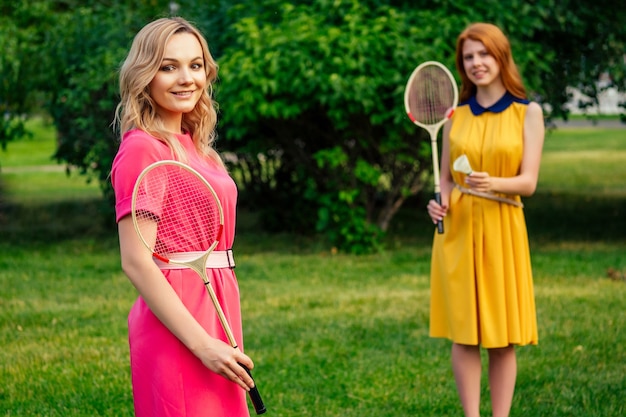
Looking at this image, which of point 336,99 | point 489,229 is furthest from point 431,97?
point 336,99

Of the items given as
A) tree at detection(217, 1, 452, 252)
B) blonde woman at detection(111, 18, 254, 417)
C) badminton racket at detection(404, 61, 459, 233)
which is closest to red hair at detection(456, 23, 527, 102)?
badminton racket at detection(404, 61, 459, 233)

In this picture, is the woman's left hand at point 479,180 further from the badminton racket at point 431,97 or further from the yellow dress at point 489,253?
the badminton racket at point 431,97

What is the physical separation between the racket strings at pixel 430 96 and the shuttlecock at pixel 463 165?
0.45m

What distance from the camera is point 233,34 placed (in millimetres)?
10508

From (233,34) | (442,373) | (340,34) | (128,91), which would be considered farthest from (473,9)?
(128,91)

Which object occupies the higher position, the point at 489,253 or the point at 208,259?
the point at 208,259

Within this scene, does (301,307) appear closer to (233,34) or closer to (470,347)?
(470,347)

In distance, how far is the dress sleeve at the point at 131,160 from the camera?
2.79m

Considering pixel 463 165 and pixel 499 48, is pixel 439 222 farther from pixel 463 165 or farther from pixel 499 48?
pixel 499 48

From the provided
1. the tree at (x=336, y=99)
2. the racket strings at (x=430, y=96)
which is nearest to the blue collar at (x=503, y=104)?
the racket strings at (x=430, y=96)

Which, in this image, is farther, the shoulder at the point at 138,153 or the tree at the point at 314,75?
the tree at the point at 314,75

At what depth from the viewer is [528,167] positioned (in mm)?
4758

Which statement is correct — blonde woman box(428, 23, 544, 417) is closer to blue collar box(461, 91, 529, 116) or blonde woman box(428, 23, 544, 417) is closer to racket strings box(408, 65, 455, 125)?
blue collar box(461, 91, 529, 116)

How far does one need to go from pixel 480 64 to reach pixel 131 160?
246 centimetres
